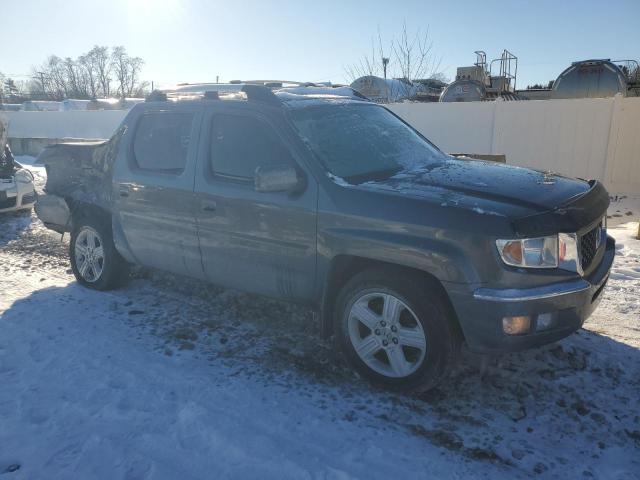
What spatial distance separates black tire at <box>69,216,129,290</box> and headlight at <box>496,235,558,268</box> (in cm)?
381

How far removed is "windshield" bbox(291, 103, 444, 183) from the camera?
12.2 feet

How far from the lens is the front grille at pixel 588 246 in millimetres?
3168

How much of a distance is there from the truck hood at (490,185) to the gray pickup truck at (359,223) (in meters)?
0.02

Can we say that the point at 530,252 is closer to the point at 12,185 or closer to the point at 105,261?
the point at 105,261

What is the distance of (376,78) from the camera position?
2216 cm

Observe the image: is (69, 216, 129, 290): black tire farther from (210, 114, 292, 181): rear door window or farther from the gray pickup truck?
(210, 114, 292, 181): rear door window

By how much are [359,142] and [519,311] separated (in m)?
1.79

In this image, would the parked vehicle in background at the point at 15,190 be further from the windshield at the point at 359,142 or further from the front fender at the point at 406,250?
the front fender at the point at 406,250

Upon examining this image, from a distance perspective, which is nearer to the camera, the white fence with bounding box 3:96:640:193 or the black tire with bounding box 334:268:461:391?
the black tire with bounding box 334:268:461:391

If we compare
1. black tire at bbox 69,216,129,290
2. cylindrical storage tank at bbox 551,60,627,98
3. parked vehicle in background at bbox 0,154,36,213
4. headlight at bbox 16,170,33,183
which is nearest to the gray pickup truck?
black tire at bbox 69,216,129,290

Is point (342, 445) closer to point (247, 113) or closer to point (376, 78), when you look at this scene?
point (247, 113)

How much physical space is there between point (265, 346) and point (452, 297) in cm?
166

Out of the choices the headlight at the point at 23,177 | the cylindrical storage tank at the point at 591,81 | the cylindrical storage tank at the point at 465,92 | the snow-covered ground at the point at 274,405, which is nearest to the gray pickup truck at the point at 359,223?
the snow-covered ground at the point at 274,405

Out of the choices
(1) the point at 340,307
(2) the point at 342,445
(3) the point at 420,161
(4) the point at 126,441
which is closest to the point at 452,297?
(1) the point at 340,307
